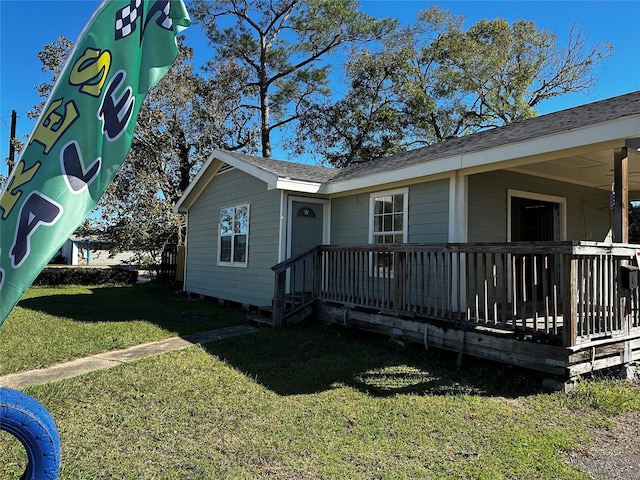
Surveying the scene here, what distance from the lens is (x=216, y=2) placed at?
77.8ft

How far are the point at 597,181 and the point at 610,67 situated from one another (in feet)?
55.7

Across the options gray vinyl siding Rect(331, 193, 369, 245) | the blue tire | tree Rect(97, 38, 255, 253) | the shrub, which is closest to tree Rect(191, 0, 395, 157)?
tree Rect(97, 38, 255, 253)

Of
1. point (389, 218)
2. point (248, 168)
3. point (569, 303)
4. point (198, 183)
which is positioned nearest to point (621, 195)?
point (569, 303)

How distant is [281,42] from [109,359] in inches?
900

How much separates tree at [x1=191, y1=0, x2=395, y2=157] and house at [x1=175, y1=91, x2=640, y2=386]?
550 inches

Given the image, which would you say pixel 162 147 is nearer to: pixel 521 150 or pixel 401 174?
pixel 401 174

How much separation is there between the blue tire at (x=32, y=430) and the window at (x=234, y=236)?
827 centimetres

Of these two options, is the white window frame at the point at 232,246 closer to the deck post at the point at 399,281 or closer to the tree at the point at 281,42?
the deck post at the point at 399,281

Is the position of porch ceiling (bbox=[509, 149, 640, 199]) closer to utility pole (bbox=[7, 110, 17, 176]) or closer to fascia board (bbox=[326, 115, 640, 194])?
fascia board (bbox=[326, 115, 640, 194])

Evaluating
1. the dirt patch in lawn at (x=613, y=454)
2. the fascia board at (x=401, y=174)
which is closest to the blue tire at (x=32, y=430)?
the dirt patch in lawn at (x=613, y=454)

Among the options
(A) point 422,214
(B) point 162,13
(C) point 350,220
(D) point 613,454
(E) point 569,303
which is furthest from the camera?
(C) point 350,220

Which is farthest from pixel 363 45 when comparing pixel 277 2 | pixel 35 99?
pixel 35 99

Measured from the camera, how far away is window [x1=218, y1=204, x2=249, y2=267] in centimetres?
1065

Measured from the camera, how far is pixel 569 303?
448 cm
